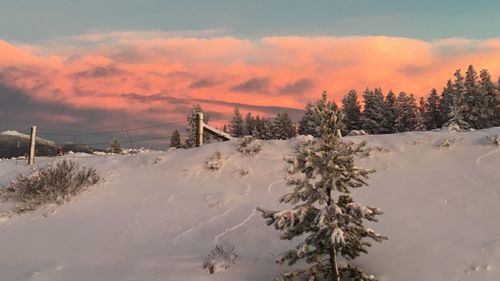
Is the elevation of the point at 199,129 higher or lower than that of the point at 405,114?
lower

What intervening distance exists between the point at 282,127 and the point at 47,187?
69.3m

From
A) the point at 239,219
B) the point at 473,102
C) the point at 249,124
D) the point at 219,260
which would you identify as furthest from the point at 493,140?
the point at 249,124

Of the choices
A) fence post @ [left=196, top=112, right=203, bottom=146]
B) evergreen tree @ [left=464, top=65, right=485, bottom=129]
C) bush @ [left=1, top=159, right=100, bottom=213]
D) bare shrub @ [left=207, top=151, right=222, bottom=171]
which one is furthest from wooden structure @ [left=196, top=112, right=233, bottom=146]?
evergreen tree @ [left=464, top=65, right=485, bottom=129]

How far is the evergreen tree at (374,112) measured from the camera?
68.6m

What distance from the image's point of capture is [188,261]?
28.5ft

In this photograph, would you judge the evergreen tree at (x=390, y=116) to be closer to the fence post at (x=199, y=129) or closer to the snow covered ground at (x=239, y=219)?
the fence post at (x=199, y=129)

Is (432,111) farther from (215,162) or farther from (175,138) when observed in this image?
(215,162)

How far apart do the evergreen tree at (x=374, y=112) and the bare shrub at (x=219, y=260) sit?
203 ft

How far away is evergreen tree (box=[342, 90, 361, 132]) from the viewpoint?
75.0 m

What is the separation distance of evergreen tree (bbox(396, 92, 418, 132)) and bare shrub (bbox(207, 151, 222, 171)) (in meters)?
58.4

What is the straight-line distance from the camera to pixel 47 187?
42.7ft

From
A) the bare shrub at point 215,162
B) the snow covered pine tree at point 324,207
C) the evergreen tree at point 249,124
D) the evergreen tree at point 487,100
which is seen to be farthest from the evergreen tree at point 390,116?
the snow covered pine tree at point 324,207

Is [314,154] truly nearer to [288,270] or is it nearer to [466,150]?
[288,270]

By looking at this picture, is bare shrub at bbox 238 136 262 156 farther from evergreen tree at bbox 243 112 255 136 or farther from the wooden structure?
evergreen tree at bbox 243 112 255 136
